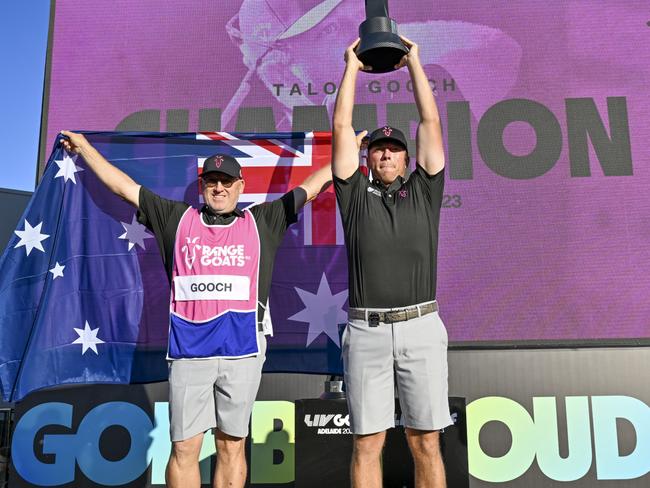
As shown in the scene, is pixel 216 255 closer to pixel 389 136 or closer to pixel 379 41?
pixel 389 136

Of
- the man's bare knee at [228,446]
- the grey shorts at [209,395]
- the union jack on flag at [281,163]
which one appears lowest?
the man's bare knee at [228,446]

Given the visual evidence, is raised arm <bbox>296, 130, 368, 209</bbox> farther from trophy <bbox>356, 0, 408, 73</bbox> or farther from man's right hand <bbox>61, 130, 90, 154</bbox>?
man's right hand <bbox>61, 130, 90, 154</bbox>

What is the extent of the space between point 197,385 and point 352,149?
1235mm

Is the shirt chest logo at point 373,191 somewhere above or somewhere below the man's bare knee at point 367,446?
above

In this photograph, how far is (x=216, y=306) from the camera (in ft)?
8.46

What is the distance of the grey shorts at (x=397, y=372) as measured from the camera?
2252 mm

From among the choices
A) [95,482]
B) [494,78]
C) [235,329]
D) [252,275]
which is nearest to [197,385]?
[235,329]

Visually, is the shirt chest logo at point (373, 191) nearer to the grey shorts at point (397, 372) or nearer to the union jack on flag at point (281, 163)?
the grey shorts at point (397, 372)

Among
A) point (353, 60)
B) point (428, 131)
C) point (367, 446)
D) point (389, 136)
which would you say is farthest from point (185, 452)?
point (353, 60)

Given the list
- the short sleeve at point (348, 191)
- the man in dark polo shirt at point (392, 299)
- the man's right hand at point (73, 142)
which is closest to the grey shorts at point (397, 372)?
the man in dark polo shirt at point (392, 299)

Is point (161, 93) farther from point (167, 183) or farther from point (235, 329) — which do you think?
point (235, 329)

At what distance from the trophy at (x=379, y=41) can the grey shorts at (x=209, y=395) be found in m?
1.47

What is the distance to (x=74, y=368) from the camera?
3.22 metres

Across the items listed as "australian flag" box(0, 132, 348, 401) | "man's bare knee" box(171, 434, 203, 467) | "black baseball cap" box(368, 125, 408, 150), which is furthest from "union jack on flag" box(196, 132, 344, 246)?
"man's bare knee" box(171, 434, 203, 467)
